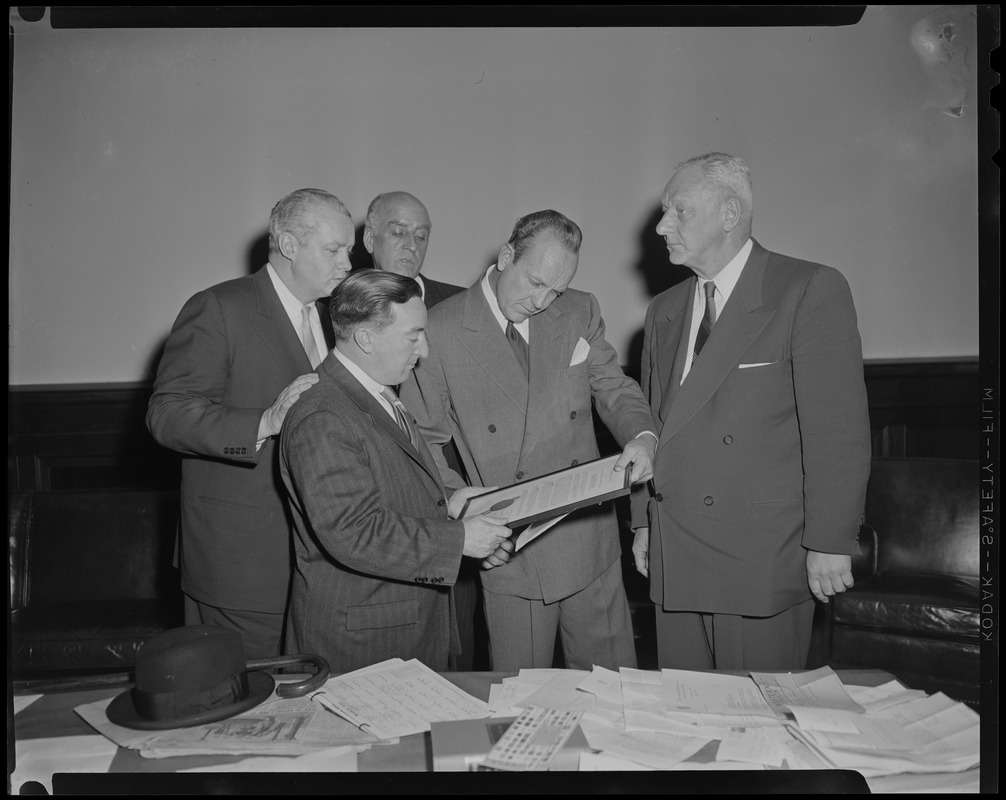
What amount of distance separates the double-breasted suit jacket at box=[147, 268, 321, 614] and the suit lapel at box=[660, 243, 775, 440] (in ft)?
4.14

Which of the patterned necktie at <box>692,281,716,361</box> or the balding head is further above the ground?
the balding head

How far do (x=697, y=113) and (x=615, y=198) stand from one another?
505 mm

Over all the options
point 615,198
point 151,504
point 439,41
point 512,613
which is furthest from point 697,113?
point 151,504

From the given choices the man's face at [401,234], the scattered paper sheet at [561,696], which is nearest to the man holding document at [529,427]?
the man's face at [401,234]

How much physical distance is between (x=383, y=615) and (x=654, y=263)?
2.22 m

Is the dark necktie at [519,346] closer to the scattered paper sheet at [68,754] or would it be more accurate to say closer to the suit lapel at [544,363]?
the suit lapel at [544,363]

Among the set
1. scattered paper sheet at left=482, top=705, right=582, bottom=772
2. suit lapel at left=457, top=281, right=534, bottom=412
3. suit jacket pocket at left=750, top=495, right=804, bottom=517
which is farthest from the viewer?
suit lapel at left=457, top=281, right=534, bottom=412

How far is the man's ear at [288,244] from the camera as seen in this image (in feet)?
8.52

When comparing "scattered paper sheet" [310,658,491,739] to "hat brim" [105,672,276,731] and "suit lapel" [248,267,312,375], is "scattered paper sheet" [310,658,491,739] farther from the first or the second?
"suit lapel" [248,267,312,375]

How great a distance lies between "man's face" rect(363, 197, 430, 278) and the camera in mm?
3303

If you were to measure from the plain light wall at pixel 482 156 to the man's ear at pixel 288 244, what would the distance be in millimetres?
1043

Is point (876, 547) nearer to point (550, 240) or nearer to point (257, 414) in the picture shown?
point (550, 240)


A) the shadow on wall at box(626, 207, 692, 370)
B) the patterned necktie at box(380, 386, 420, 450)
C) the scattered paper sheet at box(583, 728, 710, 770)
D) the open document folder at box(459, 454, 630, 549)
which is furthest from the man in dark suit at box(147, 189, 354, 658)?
the shadow on wall at box(626, 207, 692, 370)

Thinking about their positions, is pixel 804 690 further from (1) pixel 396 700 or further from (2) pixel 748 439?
(1) pixel 396 700
